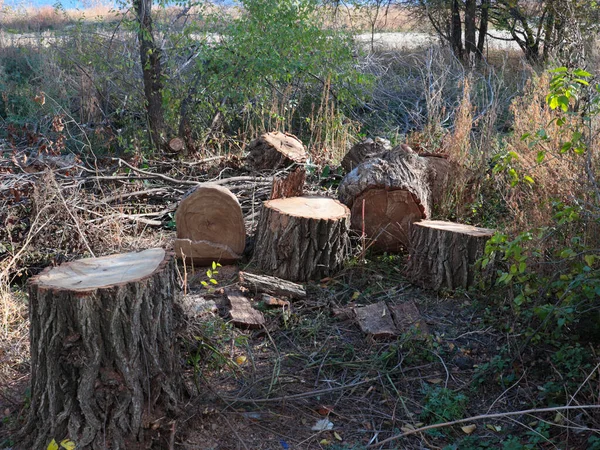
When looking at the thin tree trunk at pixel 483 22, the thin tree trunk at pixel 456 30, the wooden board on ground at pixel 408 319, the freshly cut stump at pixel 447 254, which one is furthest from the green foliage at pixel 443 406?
the thin tree trunk at pixel 483 22

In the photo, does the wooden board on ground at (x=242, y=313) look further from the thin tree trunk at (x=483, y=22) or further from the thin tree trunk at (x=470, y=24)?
the thin tree trunk at (x=483, y=22)

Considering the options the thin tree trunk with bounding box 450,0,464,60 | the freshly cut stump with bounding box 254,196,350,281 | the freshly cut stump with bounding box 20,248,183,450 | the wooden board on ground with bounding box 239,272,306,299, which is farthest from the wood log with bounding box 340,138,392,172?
the thin tree trunk with bounding box 450,0,464,60

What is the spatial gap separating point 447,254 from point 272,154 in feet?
9.01

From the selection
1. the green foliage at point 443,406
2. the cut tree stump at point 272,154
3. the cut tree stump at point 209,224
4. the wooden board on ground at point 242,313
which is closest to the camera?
the green foliage at point 443,406

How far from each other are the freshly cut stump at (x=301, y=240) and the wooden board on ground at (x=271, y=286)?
0.30m

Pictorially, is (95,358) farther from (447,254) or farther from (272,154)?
(272,154)

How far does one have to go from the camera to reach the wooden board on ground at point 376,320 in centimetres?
385

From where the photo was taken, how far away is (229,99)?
8.57 metres

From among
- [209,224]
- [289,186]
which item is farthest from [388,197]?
[209,224]

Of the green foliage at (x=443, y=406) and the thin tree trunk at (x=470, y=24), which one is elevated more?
the thin tree trunk at (x=470, y=24)

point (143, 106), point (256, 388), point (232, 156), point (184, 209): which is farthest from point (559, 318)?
point (143, 106)

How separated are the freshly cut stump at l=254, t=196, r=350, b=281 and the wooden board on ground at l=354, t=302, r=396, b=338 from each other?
2.23 ft

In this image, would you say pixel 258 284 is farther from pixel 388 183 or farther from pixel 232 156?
pixel 232 156

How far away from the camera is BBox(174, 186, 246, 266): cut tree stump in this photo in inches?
199
